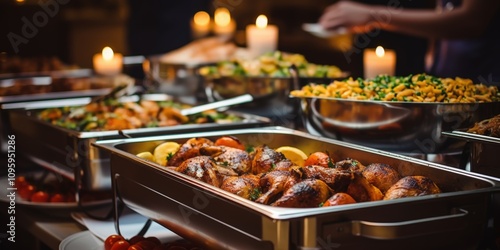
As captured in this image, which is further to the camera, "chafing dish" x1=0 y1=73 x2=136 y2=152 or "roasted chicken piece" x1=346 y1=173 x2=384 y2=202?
"chafing dish" x1=0 y1=73 x2=136 y2=152

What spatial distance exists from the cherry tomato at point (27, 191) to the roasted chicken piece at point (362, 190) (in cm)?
158

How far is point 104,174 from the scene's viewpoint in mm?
2363

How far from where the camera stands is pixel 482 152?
70.6 inches

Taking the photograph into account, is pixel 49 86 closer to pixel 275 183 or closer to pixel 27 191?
pixel 27 191

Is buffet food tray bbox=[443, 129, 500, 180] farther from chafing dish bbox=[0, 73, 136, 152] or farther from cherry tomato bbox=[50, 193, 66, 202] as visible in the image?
chafing dish bbox=[0, 73, 136, 152]

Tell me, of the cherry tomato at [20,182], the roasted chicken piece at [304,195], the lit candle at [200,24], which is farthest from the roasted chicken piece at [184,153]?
the lit candle at [200,24]

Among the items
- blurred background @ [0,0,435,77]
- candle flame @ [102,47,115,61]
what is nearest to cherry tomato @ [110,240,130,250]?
candle flame @ [102,47,115,61]

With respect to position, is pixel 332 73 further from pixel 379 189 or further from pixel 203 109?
pixel 379 189

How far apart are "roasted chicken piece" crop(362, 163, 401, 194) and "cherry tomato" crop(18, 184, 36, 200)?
1.55m

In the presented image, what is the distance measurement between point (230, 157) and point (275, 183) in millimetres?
365

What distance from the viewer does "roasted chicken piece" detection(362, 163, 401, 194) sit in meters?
1.68

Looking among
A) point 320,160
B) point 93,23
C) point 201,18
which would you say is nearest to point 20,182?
point 320,160

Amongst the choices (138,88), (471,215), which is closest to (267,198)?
(471,215)

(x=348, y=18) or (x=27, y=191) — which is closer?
(x=27, y=191)
